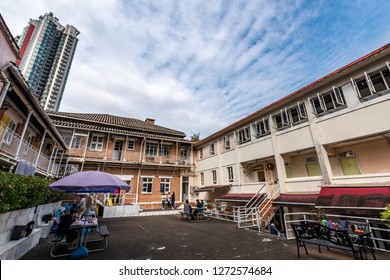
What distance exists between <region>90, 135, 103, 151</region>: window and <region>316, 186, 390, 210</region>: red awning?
64.8ft

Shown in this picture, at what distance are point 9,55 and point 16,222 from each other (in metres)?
8.70

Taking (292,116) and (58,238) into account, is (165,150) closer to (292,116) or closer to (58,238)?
(292,116)

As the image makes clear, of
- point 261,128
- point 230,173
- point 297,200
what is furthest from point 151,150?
point 297,200

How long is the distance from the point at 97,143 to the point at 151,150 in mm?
5962

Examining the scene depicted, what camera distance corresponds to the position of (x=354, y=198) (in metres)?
7.88

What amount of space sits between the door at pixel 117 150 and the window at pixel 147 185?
12.8ft

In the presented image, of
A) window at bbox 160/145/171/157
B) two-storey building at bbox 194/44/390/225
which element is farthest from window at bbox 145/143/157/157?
two-storey building at bbox 194/44/390/225

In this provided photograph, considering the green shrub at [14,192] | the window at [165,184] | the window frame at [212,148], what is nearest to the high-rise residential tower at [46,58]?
the window at [165,184]

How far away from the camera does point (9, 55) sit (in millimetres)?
9188

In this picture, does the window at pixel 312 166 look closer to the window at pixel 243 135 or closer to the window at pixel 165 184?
the window at pixel 243 135

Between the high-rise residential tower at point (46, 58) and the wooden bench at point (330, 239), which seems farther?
the high-rise residential tower at point (46, 58)

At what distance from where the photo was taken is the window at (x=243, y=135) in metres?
16.0

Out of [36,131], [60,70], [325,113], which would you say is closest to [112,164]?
[36,131]
